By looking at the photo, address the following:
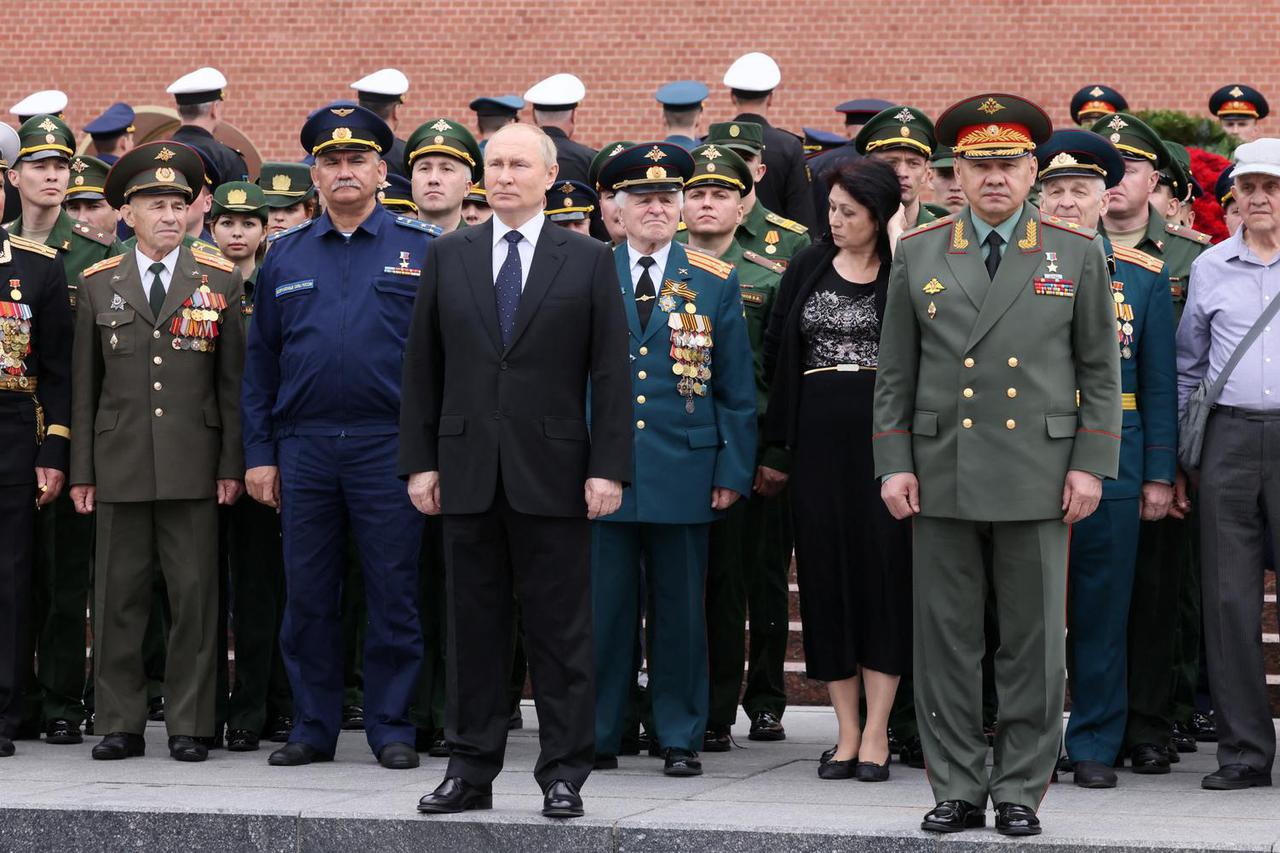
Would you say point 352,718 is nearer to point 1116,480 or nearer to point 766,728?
point 766,728

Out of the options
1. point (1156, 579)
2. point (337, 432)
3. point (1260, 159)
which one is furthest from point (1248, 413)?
point (337, 432)

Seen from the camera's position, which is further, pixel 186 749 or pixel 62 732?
pixel 62 732

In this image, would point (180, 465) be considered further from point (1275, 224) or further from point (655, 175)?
point (1275, 224)

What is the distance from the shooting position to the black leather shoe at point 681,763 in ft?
22.6

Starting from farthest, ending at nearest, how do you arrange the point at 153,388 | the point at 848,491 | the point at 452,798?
the point at 153,388 → the point at 848,491 → the point at 452,798

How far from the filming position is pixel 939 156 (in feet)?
28.8

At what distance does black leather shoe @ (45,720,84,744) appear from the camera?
770cm

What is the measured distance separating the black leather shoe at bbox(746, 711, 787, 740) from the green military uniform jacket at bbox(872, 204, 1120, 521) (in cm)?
229

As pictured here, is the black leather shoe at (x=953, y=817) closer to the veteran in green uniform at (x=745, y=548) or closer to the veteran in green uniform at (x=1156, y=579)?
the veteran in green uniform at (x=1156, y=579)

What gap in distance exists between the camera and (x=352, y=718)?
27.1 feet

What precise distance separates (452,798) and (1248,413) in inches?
118

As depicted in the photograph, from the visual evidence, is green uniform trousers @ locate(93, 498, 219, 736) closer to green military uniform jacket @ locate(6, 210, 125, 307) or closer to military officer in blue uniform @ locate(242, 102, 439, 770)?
military officer in blue uniform @ locate(242, 102, 439, 770)

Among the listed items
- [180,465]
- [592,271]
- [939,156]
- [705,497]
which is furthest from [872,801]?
[939,156]

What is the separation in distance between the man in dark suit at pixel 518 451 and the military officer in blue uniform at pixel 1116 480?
1798 mm
